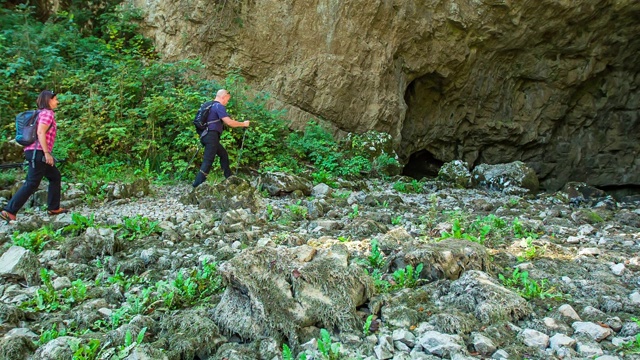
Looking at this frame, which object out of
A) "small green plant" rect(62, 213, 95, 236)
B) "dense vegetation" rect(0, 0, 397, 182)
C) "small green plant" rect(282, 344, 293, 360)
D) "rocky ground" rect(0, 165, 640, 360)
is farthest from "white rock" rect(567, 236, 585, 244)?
"dense vegetation" rect(0, 0, 397, 182)

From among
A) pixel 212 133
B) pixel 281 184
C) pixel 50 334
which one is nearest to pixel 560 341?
pixel 50 334

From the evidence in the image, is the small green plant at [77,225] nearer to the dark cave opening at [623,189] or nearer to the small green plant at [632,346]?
the small green plant at [632,346]

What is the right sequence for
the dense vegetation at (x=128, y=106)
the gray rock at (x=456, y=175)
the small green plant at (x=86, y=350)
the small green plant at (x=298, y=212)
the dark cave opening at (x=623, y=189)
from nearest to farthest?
the small green plant at (x=86, y=350), the small green plant at (x=298, y=212), the dense vegetation at (x=128, y=106), the gray rock at (x=456, y=175), the dark cave opening at (x=623, y=189)

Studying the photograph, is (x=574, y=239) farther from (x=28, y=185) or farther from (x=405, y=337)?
(x=28, y=185)

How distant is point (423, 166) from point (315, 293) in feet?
46.2

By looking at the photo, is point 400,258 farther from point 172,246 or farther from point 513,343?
point 172,246

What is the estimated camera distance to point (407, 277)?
124 inches

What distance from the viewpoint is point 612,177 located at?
Result: 57.4 ft

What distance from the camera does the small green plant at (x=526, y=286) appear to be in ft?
9.86

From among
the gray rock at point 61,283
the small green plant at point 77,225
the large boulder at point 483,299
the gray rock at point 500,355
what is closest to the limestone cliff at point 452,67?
the small green plant at point 77,225

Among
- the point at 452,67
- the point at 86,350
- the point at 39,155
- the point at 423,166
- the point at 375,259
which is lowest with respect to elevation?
the point at 423,166

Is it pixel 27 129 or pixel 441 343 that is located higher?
pixel 441 343

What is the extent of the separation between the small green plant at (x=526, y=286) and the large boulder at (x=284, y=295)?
987mm

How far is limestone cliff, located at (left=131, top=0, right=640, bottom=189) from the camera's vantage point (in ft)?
36.7
